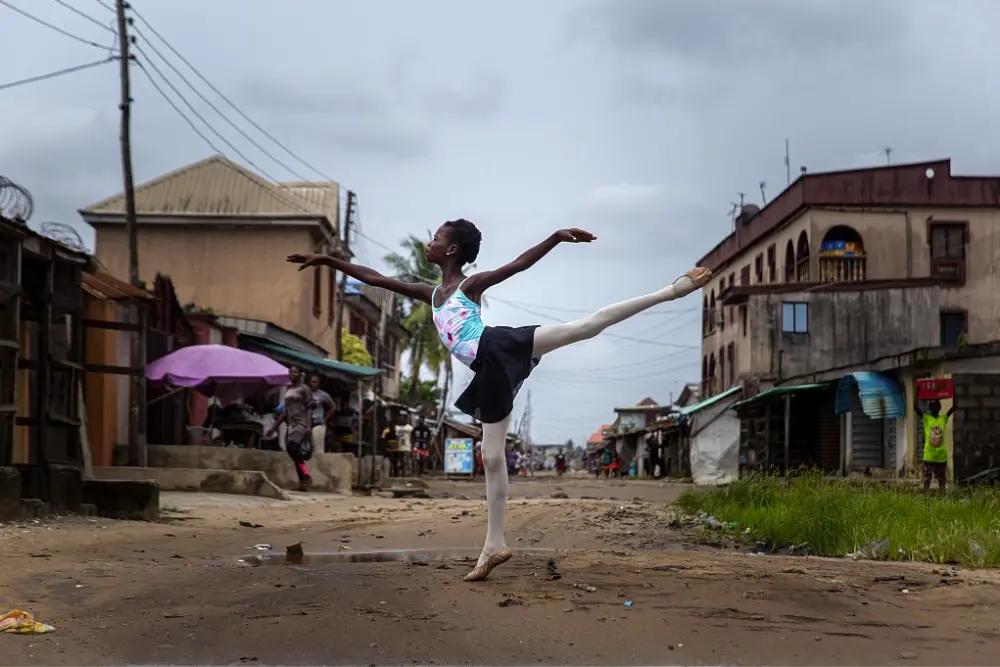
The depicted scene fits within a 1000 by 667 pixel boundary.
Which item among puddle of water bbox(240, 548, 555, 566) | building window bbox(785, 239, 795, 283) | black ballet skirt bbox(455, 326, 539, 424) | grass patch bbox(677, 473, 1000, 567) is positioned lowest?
puddle of water bbox(240, 548, 555, 566)

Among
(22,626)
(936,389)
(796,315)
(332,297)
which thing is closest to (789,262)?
(796,315)

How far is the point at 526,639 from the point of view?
4141 mm

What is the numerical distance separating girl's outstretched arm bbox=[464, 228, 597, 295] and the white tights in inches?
16.1

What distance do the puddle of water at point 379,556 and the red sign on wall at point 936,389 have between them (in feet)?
41.5

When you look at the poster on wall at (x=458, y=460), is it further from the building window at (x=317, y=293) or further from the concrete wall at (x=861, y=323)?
the concrete wall at (x=861, y=323)

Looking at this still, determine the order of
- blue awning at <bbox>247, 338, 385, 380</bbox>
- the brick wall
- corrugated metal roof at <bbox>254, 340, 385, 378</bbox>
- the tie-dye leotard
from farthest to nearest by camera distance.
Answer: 1. blue awning at <bbox>247, 338, 385, 380</bbox>
2. corrugated metal roof at <bbox>254, 340, 385, 378</bbox>
3. the brick wall
4. the tie-dye leotard

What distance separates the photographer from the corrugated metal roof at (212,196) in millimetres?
28781

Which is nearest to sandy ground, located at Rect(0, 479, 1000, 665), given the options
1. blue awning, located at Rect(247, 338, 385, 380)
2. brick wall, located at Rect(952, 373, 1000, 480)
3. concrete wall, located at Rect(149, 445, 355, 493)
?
concrete wall, located at Rect(149, 445, 355, 493)

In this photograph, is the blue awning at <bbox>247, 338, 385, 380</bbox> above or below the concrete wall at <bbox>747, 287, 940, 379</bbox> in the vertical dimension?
below

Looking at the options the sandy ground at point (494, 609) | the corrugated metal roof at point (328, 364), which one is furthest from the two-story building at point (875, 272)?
the sandy ground at point (494, 609)

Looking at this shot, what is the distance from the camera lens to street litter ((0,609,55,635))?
4.24 m

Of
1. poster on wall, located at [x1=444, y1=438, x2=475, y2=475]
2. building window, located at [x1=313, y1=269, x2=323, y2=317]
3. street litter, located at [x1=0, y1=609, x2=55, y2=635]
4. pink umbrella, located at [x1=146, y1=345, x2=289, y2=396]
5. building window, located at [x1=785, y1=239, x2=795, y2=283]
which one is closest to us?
street litter, located at [x1=0, y1=609, x2=55, y2=635]

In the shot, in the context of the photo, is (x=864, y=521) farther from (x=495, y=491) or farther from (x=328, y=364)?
(x=328, y=364)

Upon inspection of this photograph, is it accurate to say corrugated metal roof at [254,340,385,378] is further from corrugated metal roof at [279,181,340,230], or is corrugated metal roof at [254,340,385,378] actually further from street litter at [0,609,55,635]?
street litter at [0,609,55,635]
